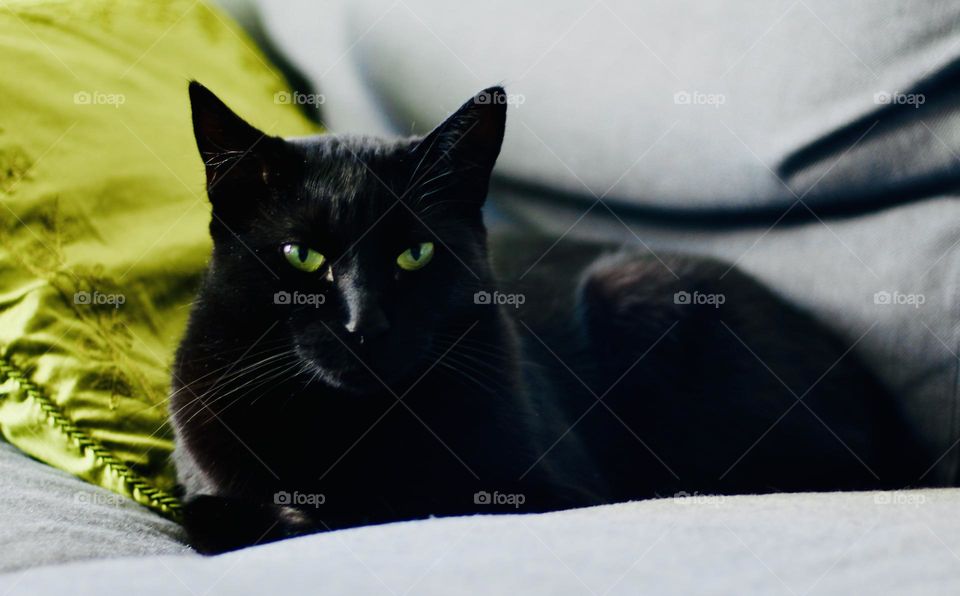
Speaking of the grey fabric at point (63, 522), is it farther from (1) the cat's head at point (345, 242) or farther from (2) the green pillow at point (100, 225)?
(1) the cat's head at point (345, 242)

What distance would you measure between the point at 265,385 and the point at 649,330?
1.88 feet

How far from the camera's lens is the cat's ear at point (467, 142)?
83 cm

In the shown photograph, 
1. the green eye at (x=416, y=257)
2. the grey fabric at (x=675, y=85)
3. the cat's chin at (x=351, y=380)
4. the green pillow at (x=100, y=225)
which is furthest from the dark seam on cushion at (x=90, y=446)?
the grey fabric at (x=675, y=85)

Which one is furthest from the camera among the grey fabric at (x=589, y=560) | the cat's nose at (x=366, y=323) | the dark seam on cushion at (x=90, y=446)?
the dark seam on cushion at (x=90, y=446)

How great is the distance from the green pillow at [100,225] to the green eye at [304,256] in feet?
0.91

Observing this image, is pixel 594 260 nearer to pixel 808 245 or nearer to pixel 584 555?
pixel 808 245

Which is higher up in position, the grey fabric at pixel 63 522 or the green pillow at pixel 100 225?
the green pillow at pixel 100 225

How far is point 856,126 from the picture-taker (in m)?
0.99

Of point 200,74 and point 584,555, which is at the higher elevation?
A: point 200,74

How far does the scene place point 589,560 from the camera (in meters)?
0.54

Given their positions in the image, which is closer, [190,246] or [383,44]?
[190,246]

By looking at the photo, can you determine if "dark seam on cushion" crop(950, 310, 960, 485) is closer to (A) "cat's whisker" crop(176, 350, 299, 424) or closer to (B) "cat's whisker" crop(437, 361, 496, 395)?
(B) "cat's whisker" crop(437, 361, 496, 395)

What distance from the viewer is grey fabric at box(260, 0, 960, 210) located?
3.17 feet

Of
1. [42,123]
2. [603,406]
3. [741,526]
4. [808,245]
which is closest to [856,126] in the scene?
[808,245]
